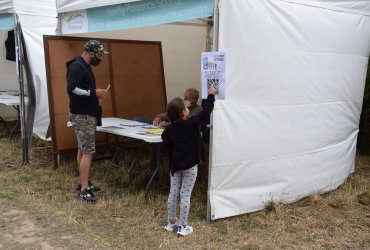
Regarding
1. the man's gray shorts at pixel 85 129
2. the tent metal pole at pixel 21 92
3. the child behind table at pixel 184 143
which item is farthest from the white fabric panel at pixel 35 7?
the child behind table at pixel 184 143

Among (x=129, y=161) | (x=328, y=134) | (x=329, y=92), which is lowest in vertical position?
(x=129, y=161)

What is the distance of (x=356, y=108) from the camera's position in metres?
5.81

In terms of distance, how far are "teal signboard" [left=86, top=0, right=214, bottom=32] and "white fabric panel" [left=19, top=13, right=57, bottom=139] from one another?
1788mm

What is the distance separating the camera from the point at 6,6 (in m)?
6.68

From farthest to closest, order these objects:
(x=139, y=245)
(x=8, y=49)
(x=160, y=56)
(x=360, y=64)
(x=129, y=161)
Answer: (x=8, y=49) < (x=160, y=56) < (x=129, y=161) < (x=360, y=64) < (x=139, y=245)

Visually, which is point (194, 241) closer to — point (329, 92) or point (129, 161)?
A: point (329, 92)

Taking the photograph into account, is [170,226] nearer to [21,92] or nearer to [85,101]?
[85,101]

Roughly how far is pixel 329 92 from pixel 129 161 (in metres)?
2.93

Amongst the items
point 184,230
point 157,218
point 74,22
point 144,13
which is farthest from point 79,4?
point 184,230

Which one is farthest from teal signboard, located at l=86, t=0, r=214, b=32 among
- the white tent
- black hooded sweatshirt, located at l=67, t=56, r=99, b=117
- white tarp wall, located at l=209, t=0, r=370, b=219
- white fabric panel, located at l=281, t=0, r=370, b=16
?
white fabric panel, located at l=281, t=0, r=370, b=16

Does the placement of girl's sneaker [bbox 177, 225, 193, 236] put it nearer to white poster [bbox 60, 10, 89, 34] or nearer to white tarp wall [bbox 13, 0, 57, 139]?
white poster [bbox 60, 10, 89, 34]

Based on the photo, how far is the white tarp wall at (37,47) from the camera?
22.7 feet

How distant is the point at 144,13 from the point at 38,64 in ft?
9.88

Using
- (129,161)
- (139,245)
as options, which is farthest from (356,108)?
(139,245)
